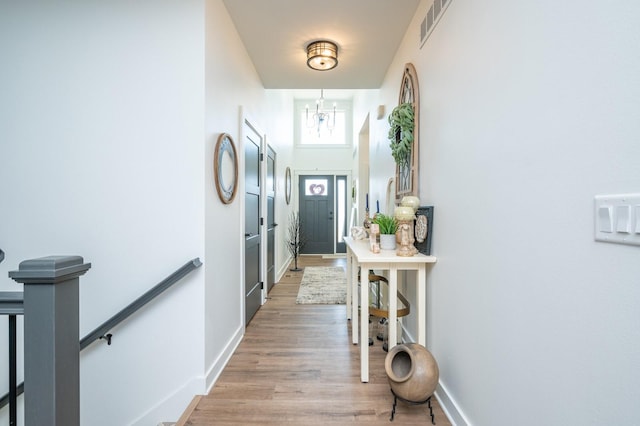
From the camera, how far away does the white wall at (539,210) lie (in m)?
0.74

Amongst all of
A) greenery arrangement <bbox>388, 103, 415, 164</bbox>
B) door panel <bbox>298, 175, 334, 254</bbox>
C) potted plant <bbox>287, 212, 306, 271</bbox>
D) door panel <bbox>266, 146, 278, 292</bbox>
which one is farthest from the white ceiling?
door panel <bbox>298, 175, 334, 254</bbox>

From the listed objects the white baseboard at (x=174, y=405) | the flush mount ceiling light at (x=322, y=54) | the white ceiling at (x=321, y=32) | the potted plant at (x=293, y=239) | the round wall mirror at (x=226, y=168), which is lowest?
the white baseboard at (x=174, y=405)

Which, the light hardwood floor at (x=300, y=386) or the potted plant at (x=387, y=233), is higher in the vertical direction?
the potted plant at (x=387, y=233)

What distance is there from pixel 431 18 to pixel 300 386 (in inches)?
100

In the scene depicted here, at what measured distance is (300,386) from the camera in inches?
79.4

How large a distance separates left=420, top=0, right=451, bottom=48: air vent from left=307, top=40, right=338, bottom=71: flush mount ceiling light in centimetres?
88

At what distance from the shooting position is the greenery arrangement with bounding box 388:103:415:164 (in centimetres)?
229

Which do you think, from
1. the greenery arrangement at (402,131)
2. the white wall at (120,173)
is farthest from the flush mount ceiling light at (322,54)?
the white wall at (120,173)

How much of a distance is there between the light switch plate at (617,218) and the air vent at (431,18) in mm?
1505

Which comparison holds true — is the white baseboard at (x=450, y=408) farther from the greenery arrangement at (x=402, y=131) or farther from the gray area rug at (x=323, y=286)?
the gray area rug at (x=323, y=286)

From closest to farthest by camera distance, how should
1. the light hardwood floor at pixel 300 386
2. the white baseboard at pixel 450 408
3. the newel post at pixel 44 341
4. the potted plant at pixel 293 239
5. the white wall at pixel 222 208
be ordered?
the newel post at pixel 44 341, the white baseboard at pixel 450 408, the light hardwood floor at pixel 300 386, the white wall at pixel 222 208, the potted plant at pixel 293 239

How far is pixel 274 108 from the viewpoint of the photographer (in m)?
4.81

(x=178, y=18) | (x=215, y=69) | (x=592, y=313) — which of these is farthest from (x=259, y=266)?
(x=592, y=313)

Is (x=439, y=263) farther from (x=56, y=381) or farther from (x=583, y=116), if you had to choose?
(x=56, y=381)
